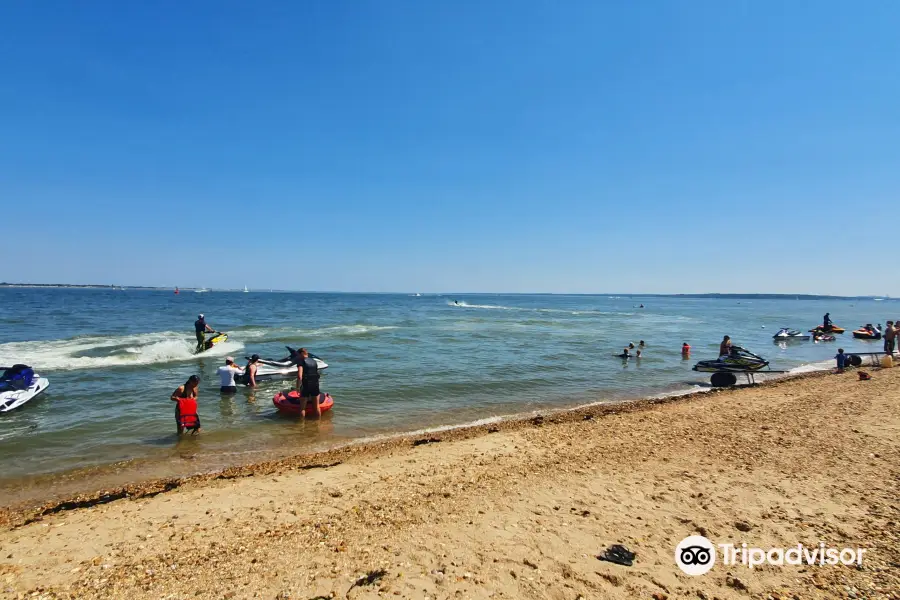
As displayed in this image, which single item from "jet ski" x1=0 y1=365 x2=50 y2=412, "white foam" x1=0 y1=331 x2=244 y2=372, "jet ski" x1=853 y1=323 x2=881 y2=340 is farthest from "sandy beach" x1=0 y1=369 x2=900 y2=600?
"jet ski" x1=853 y1=323 x2=881 y2=340

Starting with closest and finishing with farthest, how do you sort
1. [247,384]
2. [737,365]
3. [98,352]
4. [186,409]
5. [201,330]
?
[186,409]
[247,384]
[737,365]
[98,352]
[201,330]

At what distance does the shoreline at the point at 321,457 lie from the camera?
21.2ft

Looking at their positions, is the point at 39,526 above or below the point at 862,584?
below

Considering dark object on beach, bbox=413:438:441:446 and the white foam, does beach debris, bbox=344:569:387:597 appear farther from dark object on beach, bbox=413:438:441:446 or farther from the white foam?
the white foam

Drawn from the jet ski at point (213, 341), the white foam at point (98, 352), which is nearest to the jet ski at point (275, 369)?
the white foam at point (98, 352)

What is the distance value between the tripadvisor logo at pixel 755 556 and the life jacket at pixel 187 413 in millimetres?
9849

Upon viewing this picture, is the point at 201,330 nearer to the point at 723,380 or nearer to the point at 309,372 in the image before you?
the point at 309,372

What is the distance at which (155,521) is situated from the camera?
18.4 ft

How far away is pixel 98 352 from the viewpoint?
21562 millimetres

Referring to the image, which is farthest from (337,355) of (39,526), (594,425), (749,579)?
(749,579)

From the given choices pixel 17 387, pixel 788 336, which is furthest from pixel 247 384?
pixel 788 336

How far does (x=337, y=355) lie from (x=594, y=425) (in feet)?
50.1

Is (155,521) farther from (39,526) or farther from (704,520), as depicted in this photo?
(704,520)

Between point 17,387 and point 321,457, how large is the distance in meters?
10.3
